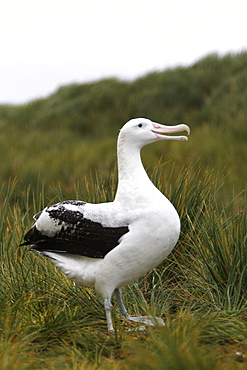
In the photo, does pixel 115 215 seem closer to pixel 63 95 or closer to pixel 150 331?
pixel 150 331

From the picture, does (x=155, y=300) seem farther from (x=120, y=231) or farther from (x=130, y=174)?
(x=130, y=174)

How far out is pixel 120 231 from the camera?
2943 mm

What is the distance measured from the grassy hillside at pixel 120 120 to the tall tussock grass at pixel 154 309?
17.4 ft

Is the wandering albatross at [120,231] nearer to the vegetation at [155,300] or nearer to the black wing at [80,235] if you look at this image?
the black wing at [80,235]

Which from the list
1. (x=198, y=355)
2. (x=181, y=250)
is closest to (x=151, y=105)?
(x=181, y=250)

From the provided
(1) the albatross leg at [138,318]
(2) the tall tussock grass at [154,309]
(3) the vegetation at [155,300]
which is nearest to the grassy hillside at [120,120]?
(3) the vegetation at [155,300]

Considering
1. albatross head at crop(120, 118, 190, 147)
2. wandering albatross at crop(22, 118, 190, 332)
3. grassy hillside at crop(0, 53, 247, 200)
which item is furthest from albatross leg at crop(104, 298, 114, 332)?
grassy hillside at crop(0, 53, 247, 200)

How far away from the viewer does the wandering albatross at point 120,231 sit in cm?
291

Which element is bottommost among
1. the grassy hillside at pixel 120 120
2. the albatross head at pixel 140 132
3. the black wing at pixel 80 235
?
the grassy hillside at pixel 120 120

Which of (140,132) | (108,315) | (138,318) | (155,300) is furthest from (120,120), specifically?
(108,315)

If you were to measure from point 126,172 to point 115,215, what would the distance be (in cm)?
27

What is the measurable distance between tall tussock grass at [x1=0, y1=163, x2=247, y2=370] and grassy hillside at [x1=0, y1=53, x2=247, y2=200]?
5315mm

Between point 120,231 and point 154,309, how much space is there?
1.52ft

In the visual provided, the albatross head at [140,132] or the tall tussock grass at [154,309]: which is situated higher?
the albatross head at [140,132]
